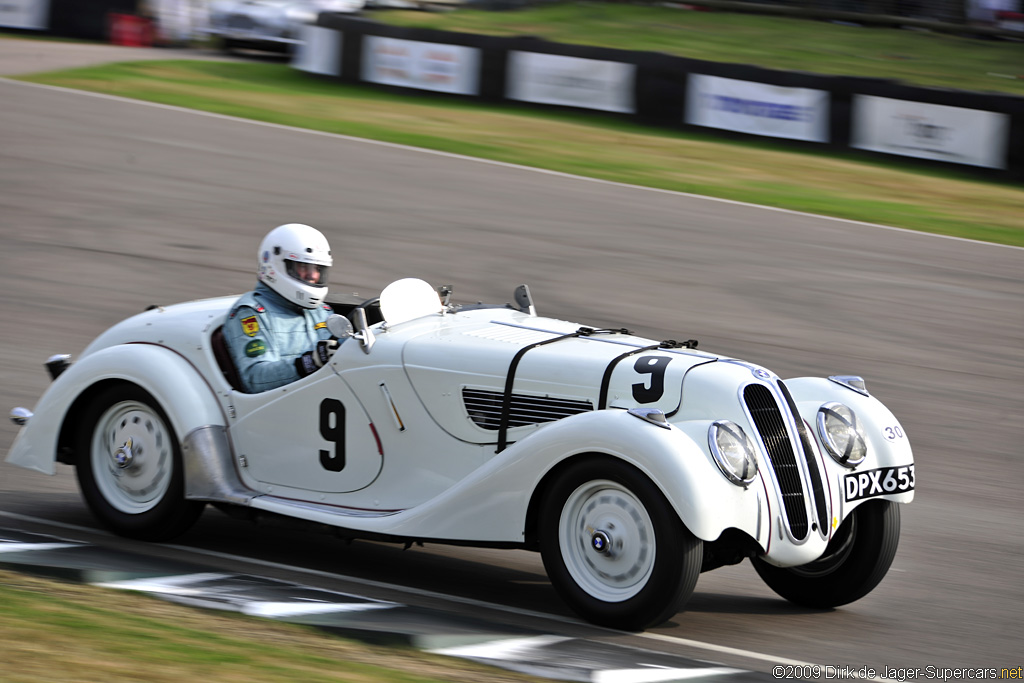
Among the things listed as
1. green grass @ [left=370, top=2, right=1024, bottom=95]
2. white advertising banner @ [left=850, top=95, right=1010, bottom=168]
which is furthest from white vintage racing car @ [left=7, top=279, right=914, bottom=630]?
green grass @ [left=370, top=2, right=1024, bottom=95]

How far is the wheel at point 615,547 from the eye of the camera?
5.09 metres

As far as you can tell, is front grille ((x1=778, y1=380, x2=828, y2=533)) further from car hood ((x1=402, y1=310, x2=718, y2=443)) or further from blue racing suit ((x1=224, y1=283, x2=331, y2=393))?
blue racing suit ((x1=224, y1=283, x2=331, y2=393))

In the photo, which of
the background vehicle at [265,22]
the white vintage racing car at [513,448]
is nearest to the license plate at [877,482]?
the white vintage racing car at [513,448]

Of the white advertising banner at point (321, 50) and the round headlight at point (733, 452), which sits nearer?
the round headlight at point (733, 452)

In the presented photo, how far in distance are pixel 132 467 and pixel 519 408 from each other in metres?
2.21

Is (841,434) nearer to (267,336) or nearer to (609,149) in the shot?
(267,336)

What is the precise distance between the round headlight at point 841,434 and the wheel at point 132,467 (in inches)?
123

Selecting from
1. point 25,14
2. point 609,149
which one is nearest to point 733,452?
point 609,149

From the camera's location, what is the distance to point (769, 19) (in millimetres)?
32875

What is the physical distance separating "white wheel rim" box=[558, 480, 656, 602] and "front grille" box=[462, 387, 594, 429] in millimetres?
431

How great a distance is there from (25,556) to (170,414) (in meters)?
0.98

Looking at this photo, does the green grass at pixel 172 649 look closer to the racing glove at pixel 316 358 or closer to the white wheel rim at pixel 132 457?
the white wheel rim at pixel 132 457

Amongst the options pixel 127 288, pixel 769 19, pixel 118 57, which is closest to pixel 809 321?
pixel 127 288

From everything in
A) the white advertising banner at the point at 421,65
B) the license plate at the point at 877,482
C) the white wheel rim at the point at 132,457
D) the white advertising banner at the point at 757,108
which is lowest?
the white wheel rim at the point at 132,457
